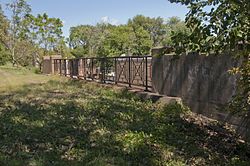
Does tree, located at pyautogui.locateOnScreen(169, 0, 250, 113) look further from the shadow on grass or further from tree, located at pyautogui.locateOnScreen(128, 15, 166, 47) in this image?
tree, located at pyautogui.locateOnScreen(128, 15, 166, 47)

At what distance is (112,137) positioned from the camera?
16.3 ft

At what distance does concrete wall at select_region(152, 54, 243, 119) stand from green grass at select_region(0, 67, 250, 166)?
34 cm

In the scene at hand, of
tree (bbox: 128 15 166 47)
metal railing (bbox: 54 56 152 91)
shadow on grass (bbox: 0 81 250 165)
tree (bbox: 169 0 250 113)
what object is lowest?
shadow on grass (bbox: 0 81 250 165)

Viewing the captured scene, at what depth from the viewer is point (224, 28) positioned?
351cm

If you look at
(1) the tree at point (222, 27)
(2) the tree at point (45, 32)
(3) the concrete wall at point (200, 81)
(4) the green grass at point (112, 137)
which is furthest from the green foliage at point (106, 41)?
(1) the tree at point (222, 27)

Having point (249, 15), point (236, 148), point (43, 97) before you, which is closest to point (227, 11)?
point (249, 15)

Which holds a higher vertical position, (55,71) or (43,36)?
(43,36)

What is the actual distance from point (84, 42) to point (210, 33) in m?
38.0

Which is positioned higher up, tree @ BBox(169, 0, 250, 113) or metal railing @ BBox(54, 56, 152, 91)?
tree @ BBox(169, 0, 250, 113)

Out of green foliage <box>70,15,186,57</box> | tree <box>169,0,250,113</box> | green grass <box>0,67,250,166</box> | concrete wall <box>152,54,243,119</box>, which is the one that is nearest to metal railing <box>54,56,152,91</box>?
concrete wall <box>152,54,243,119</box>

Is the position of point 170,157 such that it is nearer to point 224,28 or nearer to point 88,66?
point 224,28

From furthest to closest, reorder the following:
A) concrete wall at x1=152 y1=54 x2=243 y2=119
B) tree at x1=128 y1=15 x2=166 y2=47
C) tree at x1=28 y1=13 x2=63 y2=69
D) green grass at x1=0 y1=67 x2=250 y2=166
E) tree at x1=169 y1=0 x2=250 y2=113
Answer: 1. tree at x1=128 y1=15 x2=166 y2=47
2. tree at x1=28 y1=13 x2=63 y2=69
3. concrete wall at x1=152 y1=54 x2=243 y2=119
4. green grass at x1=0 y1=67 x2=250 y2=166
5. tree at x1=169 y1=0 x2=250 y2=113

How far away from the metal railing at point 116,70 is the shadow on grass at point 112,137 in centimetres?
216

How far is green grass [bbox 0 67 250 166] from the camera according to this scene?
413cm
